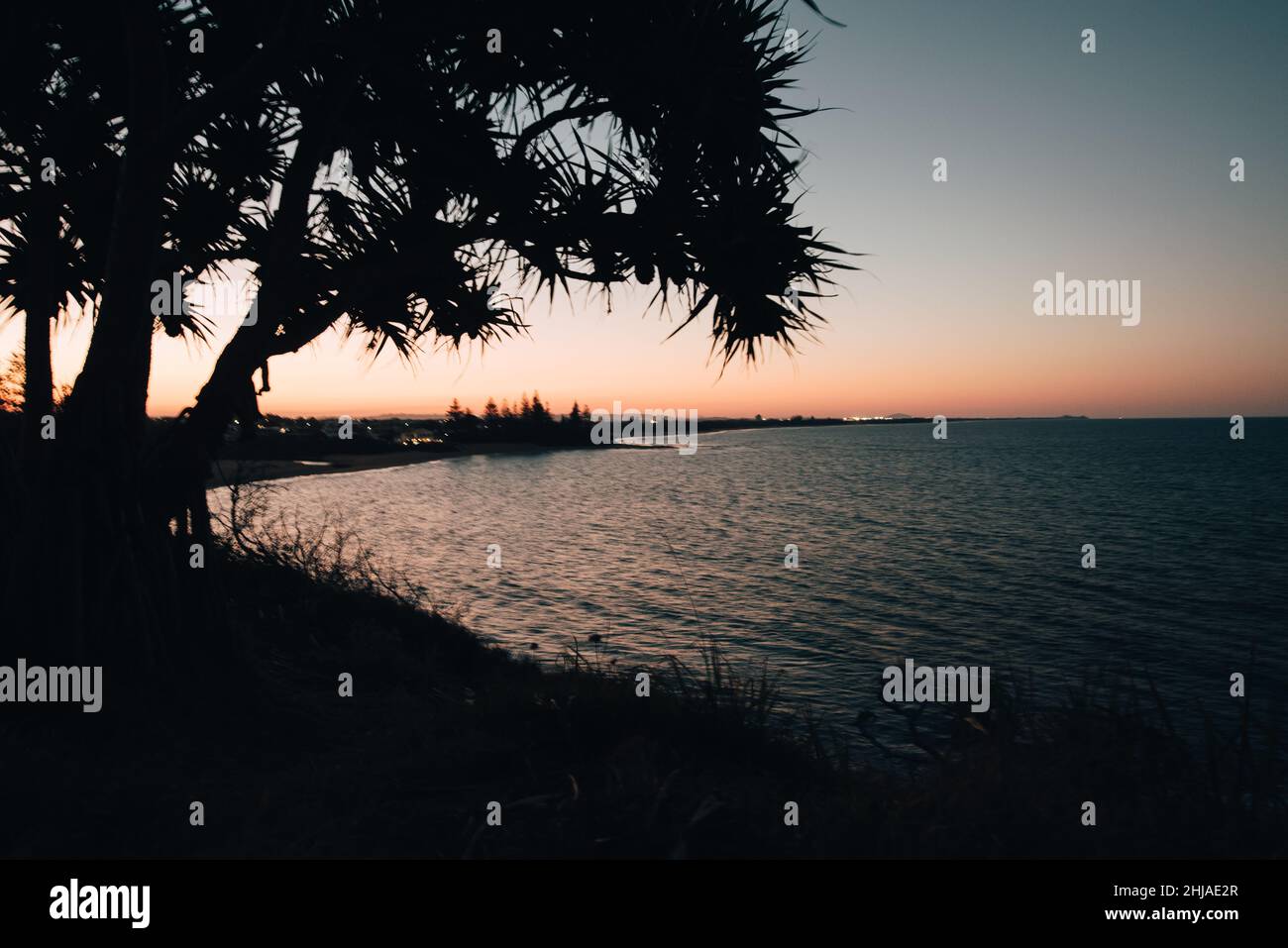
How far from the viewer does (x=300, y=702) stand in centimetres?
646

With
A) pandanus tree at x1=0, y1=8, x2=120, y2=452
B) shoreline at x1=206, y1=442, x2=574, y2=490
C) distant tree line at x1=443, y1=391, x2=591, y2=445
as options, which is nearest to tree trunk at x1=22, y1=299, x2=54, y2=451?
pandanus tree at x1=0, y1=8, x2=120, y2=452

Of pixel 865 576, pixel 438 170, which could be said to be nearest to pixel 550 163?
pixel 438 170

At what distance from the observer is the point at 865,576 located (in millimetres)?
29125

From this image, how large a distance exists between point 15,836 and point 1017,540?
40.5 meters

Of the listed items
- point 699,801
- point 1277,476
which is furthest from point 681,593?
point 1277,476

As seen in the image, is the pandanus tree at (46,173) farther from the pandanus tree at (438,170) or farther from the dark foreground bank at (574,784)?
the dark foreground bank at (574,784)

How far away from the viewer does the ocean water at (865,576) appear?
18.4m

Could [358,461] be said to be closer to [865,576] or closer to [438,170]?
[865,576]

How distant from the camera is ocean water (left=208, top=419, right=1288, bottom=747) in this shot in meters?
18.4

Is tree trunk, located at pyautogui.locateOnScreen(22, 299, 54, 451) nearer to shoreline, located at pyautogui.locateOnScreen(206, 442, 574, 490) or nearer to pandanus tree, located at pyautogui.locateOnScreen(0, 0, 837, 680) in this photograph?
pandanus tree, located at pyautogui.locateOnScreen(0, 0, 837, 680)

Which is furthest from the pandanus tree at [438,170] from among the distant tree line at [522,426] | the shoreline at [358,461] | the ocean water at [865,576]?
the distant tree line at [522,426]

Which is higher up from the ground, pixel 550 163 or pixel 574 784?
pixel 550 163
